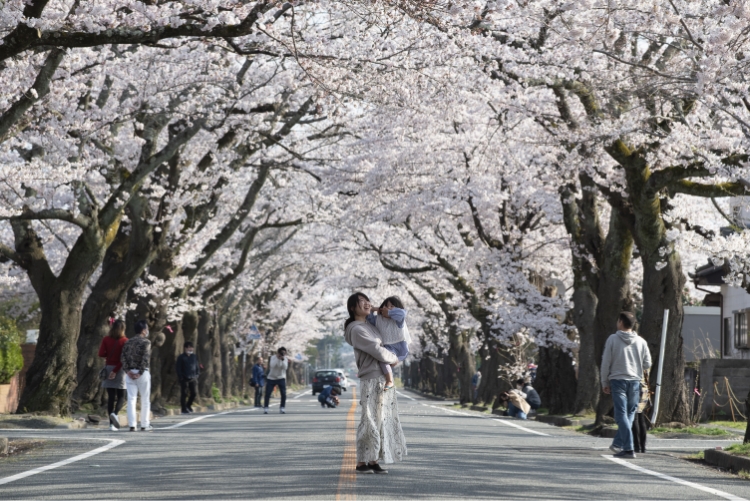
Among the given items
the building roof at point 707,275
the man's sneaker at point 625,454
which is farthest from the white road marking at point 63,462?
the building roof at point 707,275

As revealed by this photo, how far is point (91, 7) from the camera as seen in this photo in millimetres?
12352

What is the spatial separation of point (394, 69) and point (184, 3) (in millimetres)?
3331

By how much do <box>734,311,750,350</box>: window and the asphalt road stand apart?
51.9 feet

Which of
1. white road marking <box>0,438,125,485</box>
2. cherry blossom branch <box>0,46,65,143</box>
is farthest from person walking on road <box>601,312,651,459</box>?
cherry blossom branch <box>0,46,65,143</box>

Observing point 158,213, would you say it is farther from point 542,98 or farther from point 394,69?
point 394,69

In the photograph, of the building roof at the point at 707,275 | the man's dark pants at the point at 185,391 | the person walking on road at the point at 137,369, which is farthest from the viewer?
the building roof at the point at 707,275

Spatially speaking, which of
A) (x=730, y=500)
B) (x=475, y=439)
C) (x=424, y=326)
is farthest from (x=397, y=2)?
(x=424, y=326)

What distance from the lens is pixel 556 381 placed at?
29656 mm

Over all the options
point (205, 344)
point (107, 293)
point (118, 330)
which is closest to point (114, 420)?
point (118, 330)

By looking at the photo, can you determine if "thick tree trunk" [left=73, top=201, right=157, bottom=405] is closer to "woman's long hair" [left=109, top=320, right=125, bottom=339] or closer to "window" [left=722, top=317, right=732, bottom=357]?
"woman's long hair" [left=109, top=320, right=125, bottom=339]

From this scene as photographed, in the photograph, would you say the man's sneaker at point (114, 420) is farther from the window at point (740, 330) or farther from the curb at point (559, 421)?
the window at point (740, 330)

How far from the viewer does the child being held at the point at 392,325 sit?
10281 mm

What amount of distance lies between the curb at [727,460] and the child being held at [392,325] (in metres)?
4.09

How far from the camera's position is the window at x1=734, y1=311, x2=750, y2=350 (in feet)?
102
